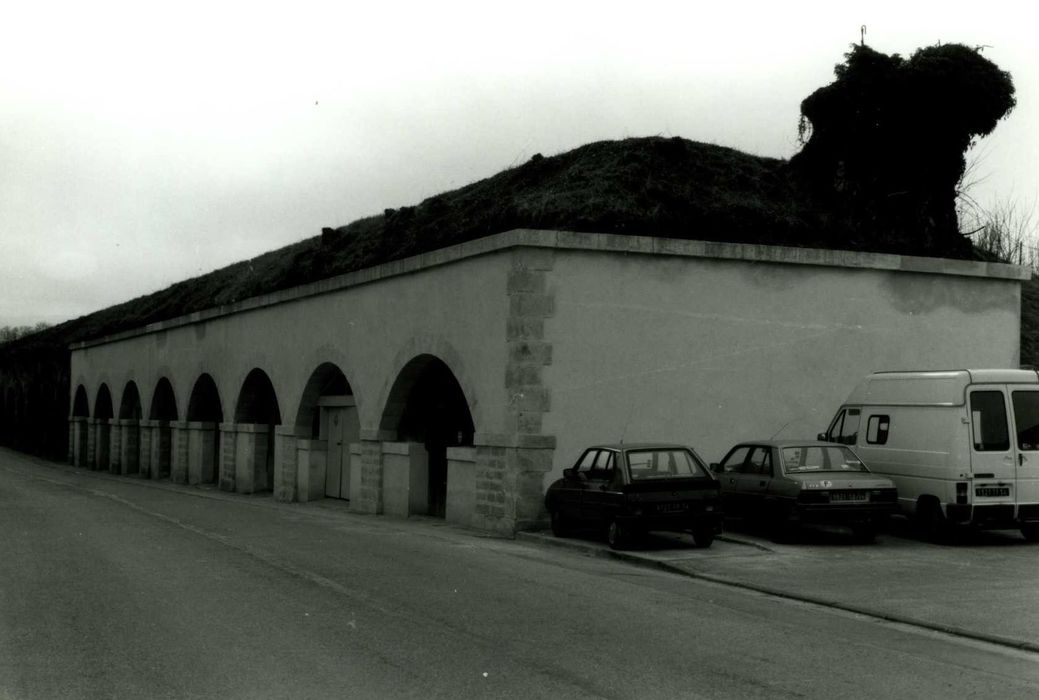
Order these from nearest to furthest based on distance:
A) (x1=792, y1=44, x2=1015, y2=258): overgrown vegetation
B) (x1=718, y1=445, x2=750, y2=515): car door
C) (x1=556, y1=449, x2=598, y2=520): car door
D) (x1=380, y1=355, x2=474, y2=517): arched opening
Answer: (x1=556, y1=449, x2=598, y2=520): car door
(x1=718, y1=445, x2=750, y2=515): car door
(x1=380, y1=355, x2=474, y2=517): arched opening
(x1=792, y1=44, x2=1015, y2=258): overgrown vegetation

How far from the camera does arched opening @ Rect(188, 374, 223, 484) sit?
34812 millimetres

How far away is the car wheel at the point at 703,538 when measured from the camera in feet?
49.7

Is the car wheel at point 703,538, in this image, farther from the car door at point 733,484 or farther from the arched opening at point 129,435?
the arched opening at point 129,435

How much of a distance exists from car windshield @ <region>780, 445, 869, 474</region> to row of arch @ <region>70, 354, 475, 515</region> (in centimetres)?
626

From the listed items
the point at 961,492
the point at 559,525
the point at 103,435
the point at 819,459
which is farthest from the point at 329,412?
the point at 103,435

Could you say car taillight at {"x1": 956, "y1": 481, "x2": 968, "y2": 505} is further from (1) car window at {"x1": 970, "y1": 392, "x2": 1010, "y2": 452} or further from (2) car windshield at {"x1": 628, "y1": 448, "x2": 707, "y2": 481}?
(2) car windshield at {"x1": 628, "y1": 448, "x2": 707, "y2": 481}

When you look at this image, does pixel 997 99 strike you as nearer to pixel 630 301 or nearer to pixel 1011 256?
pixel 630 301

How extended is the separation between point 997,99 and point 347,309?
1462cm

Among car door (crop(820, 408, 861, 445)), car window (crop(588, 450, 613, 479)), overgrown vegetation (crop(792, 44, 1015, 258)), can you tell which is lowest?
car window (crop(588, 450, 613, 479))

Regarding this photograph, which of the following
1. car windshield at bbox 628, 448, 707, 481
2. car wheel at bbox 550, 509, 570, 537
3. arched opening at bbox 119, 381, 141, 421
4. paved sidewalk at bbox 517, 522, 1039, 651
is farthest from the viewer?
arched opening at bbox 119, 381, 141, 421

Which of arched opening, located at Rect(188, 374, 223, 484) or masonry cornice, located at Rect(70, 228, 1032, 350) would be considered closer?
masonry cornice, located at Rect(70, 228, 1032, 350)

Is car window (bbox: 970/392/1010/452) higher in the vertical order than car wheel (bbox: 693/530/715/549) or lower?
higher

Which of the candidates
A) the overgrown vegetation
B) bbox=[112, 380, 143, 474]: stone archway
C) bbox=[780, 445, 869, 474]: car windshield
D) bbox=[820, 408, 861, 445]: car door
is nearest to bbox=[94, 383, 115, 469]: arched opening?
bbox=[112, 380, 143, 474]: stone archway

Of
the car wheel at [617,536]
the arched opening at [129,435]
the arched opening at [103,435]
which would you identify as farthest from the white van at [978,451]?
the arched opening at [103,435]
